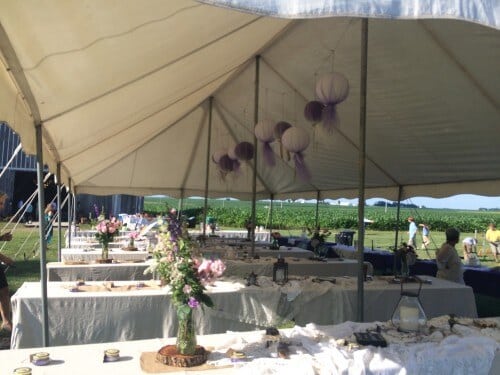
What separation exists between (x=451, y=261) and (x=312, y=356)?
378cm

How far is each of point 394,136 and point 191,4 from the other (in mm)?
4246

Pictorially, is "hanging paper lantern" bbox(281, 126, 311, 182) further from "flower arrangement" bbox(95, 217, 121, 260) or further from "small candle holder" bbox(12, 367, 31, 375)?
"small candle holder" bbox(12, 367, 31, 375)

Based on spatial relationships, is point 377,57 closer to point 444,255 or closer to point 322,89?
point 322,89

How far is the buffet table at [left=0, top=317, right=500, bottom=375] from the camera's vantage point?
1.92 m

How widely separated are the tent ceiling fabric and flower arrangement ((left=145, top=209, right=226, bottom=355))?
0.95 meters

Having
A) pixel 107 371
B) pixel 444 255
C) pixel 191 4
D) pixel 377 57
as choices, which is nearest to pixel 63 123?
pixel 191 4

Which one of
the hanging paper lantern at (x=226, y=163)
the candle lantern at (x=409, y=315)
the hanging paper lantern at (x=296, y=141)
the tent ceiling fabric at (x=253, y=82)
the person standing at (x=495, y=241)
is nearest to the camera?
the tent ceiling fabric at (x=253, y=82)

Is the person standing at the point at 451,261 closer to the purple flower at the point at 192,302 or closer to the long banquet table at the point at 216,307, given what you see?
the long banquet table at the point at 216,307

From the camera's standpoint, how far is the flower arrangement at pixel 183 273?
1.95m

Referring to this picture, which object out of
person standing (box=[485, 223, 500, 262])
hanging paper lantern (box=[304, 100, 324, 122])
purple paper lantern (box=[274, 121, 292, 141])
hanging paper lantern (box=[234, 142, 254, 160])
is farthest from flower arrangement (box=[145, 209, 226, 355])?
person standing (box=[485, 223, 500, 262])

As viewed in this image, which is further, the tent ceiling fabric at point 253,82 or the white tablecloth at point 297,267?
the white tablecloth at point 297,267

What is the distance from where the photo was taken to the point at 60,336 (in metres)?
3.58

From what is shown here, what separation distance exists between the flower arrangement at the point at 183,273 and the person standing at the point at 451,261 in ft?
13.4

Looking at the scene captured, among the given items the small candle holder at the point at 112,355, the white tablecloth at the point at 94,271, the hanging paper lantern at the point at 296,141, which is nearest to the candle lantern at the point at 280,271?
the hanging paper lantern at the point at 296,141
